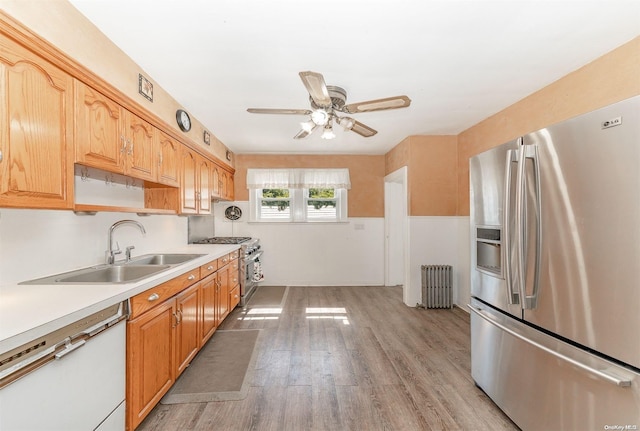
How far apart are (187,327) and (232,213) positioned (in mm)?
2978

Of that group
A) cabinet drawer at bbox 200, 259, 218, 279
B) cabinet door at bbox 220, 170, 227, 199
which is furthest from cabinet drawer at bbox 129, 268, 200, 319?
cabinet door at bbox 220, 170, 227, 199

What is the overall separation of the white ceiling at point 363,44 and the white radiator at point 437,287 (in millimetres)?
2208

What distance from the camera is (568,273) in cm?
132

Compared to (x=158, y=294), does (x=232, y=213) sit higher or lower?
higher

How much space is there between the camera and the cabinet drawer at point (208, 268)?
2590 mm

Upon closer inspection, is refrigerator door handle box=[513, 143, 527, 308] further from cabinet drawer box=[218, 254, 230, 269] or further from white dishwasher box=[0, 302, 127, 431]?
cabinet drawer box=[218, 254, 230, 269]

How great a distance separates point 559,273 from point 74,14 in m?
3.00

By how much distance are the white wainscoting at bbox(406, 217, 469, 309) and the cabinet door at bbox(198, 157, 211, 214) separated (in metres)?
2.89

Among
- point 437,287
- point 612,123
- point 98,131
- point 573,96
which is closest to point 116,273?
point 98,131

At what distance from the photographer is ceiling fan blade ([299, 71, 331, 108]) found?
1653 millimetres

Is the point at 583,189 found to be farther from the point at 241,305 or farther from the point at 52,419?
the point at 241,305

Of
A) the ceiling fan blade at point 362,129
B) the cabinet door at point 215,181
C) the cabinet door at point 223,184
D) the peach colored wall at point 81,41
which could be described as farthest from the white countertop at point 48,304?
the cabinet door at point 223,184

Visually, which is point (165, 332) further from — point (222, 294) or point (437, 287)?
point (437, 287)

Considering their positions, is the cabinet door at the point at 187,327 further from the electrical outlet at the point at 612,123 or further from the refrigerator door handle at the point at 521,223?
the electrical outlet at the point at 612,123
